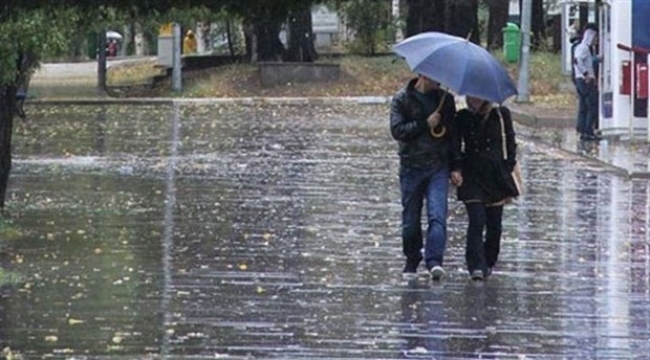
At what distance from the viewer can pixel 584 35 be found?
2736 centimetres

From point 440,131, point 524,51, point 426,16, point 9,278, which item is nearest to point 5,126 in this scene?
point 9,278

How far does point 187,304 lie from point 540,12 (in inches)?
1662

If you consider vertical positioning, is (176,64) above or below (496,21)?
below

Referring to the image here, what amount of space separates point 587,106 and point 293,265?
14474 millimetres

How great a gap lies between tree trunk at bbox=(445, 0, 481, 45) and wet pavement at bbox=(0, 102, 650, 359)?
20712mm

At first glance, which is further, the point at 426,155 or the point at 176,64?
the point at 176,64

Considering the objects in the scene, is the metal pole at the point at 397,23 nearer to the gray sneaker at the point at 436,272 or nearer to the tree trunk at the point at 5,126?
the tree trunk at the point at 5,126

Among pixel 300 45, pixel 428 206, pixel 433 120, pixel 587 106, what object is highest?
pixel 300 45

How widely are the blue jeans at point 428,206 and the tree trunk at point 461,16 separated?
32844 millimetres

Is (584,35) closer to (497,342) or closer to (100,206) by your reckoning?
(100,206)

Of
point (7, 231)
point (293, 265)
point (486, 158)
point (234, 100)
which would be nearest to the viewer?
point (486, 158)

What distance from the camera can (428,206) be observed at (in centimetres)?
1274

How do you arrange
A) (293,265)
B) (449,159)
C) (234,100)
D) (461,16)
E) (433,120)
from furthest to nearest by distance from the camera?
(461,16) → (234,100) → (293,265) → (449,159) → (433,120)

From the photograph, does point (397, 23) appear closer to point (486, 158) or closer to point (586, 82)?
point (586, 82)
